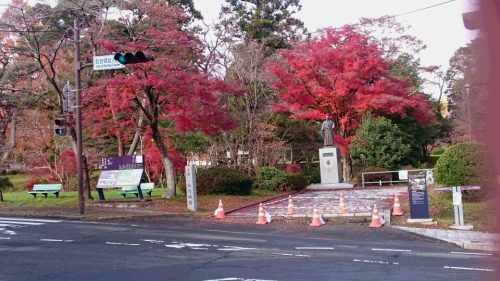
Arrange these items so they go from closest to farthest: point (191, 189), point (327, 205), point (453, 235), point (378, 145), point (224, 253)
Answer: point (224, 253), point (453, 235), point (191, 189), point (327, 205), point (378, 145)

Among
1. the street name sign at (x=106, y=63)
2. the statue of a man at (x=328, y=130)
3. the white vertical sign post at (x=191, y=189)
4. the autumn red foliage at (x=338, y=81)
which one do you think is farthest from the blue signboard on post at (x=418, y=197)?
the autumn red foliage at (x=338, y=81)

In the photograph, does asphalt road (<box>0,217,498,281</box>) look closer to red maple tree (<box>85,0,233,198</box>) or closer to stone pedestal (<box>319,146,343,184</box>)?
red maple tree (<box>85,0,233,198</box>)

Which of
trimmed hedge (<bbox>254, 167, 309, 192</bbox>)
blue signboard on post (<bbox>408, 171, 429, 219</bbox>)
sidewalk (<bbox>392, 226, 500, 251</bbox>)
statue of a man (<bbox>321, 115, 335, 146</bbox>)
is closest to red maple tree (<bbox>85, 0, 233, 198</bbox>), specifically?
trimmed hedge (<bbox>254, 167, 309, 192</bbox>)

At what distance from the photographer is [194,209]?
18.8 meters

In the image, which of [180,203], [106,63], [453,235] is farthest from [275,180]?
[453,235]

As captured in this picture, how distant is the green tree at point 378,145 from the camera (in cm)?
3266

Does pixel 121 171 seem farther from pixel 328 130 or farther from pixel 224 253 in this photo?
pixel 328 130

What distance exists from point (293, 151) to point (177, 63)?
15469 millimetres

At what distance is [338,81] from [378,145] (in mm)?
5088

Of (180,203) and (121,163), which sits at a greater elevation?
(121,163)

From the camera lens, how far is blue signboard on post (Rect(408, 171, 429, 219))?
49.9ft

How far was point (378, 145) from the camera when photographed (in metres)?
32.9

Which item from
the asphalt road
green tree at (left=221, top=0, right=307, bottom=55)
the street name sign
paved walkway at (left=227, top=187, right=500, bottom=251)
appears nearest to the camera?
the asphalt road

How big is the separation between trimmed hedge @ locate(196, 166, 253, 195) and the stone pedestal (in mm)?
8555
